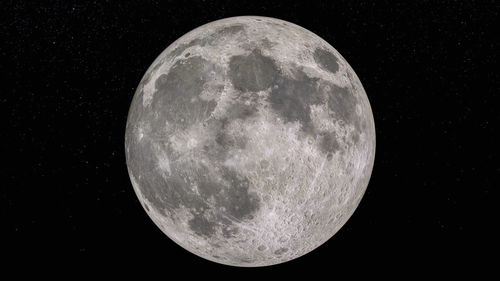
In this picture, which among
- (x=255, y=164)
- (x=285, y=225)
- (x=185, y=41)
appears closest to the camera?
(x=255, y=164)

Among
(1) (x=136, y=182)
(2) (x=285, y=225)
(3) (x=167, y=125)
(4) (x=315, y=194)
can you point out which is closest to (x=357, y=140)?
(4) (x=315, y=194)

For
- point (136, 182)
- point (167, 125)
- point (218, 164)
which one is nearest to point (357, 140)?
point (218, 164)

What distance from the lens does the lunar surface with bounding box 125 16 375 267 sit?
203 cm

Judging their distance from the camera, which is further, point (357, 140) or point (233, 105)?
point (357, 140)

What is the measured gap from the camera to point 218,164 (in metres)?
2.03

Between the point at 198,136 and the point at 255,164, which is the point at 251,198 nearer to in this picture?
the point at 255,164

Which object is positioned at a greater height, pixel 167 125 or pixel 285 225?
pixel 167 125

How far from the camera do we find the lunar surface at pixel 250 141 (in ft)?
6.66

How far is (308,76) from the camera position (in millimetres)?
2133

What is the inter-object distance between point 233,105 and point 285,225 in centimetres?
50

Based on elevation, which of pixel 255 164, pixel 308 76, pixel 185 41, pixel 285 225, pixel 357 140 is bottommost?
pixel 285 225

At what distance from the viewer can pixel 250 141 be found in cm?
201

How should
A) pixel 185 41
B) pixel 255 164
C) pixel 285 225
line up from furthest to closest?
pixel 185 41 < pixel 285 225 < pixel 255 164

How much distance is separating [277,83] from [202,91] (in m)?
0.27
